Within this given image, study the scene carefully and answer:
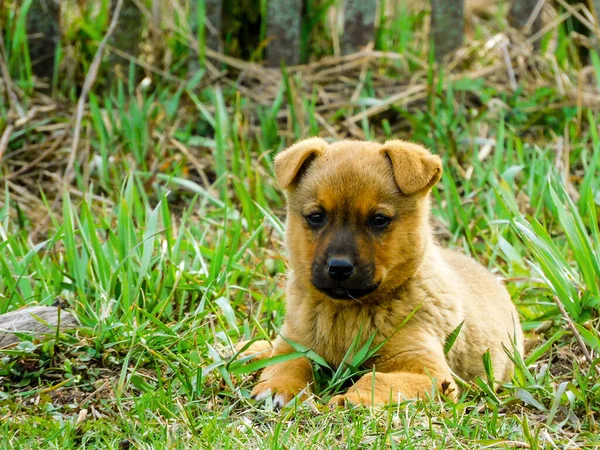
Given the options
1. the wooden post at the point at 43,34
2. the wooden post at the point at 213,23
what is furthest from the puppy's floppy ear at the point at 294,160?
the wooden post at the point at 43,34

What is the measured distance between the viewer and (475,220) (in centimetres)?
622

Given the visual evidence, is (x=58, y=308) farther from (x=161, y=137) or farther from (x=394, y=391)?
(x=161, y=137)

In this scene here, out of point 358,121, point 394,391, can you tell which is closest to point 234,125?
point 358,121

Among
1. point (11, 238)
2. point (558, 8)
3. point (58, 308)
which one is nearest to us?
point (58, 308)

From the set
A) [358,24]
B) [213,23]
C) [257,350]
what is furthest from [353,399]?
[358,24]

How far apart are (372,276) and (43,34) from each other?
447 cm

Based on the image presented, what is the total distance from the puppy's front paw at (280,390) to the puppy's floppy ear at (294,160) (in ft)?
3.19

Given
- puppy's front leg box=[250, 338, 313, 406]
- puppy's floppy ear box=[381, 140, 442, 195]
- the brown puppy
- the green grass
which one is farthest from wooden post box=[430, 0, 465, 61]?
puppy's front leg box=[250, 338, 313, 406]

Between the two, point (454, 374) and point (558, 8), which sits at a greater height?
point (558, 8)

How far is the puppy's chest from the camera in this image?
14.3 feet

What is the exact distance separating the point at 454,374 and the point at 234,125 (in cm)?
331

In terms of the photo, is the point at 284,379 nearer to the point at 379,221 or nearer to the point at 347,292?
the point at 347,292

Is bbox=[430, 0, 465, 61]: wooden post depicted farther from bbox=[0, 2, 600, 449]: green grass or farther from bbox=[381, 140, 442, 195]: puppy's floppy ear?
bbox=[381, 140, 442, 195]: puppy's floppy ear

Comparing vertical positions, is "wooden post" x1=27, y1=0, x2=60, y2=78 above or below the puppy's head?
above
